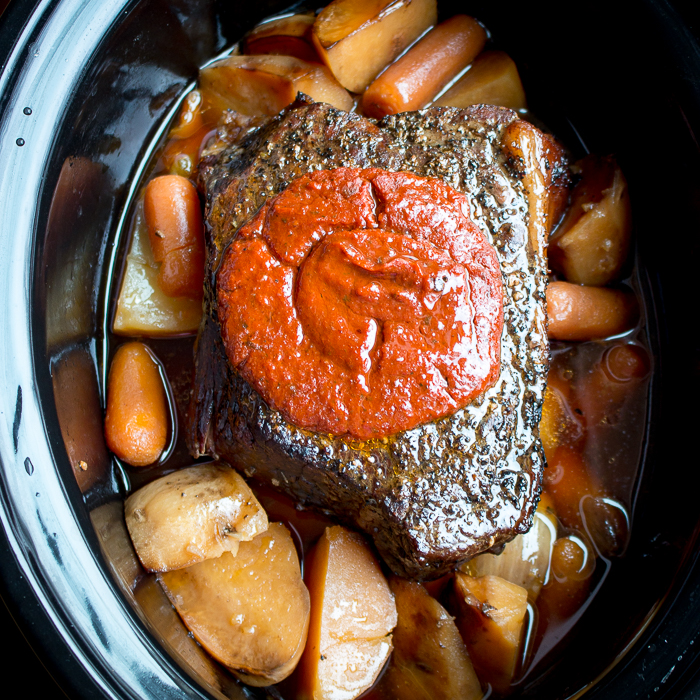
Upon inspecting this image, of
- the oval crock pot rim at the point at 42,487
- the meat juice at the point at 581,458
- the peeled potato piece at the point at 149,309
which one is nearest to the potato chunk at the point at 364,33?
the meat juice at the point at 581,458

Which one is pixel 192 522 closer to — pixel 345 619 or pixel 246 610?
pixel 246 610

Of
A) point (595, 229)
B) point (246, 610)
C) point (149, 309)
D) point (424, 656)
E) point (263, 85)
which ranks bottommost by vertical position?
point (424, 656)

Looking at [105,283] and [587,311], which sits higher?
[105,283]

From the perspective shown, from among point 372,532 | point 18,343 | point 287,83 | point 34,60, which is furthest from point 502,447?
point 34,60

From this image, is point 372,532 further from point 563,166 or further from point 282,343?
point 563,166

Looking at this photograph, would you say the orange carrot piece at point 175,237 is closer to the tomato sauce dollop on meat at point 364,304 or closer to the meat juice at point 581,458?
the meat juice at point 581,458

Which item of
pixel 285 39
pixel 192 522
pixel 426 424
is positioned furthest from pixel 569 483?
pixel 285 39
